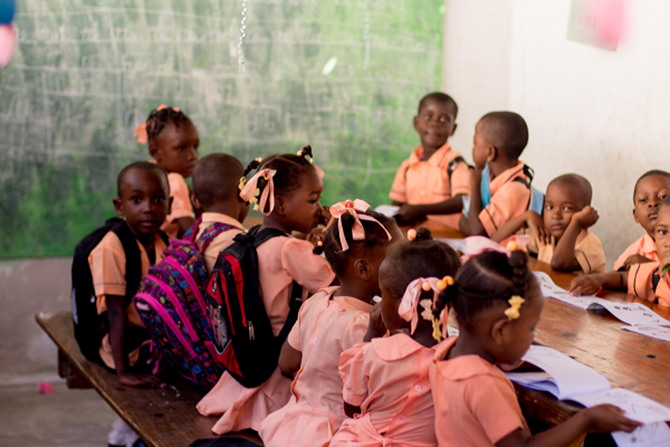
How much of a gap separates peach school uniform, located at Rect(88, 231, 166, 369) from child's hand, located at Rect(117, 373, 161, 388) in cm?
11

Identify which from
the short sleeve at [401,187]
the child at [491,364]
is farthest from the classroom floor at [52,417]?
the child at [491,364]

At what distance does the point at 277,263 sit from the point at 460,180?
6.65ft

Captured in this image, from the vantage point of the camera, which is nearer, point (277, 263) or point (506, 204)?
point (277, 263)

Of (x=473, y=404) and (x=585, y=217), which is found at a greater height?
(x=585, y=217)

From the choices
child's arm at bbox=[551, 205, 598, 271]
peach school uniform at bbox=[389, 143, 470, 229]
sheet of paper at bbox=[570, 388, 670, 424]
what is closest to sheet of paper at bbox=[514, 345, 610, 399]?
sheet of paper at bbox=[570, 388, 670, 424]

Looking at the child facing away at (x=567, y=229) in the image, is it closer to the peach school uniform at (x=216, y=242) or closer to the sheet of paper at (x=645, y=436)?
the peach school uniform at (x=216, y=242)

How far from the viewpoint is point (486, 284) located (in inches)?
76.0

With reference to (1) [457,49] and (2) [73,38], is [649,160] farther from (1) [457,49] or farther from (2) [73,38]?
(2) [73,38]

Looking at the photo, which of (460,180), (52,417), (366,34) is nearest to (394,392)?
(460,180)

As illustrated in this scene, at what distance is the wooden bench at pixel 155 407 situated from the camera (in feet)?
9.65

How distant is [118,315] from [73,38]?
7.76ft

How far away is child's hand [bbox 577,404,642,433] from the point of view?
181 centimetres

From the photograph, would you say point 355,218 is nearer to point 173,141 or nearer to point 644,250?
point 644,250

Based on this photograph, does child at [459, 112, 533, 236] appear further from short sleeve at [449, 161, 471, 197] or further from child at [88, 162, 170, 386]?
child at [88, 162, 170, 386]
